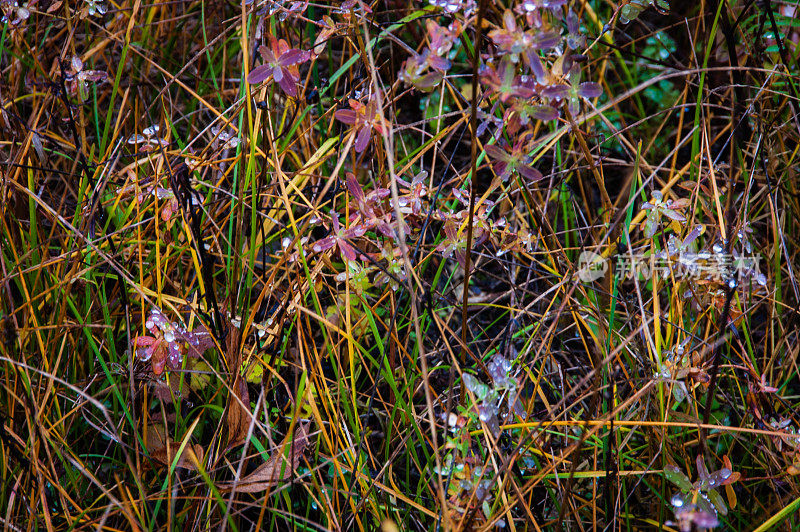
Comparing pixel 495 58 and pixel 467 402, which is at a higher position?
pixel 495 58

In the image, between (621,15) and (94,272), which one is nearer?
(621,15)

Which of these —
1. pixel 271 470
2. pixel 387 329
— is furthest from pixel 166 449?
pixel 387 329

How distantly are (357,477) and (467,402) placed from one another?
0.28 metres

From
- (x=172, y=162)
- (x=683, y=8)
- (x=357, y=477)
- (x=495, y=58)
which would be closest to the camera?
(x=495, y=58)

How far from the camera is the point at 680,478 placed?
3.76ft

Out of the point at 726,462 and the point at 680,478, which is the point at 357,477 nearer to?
the point at 680,478

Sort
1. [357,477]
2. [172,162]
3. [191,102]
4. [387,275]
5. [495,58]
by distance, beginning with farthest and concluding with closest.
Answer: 1. [191,102]
2. [172,162]
3. [387,275]
4. [357,477]
5. [495,58]

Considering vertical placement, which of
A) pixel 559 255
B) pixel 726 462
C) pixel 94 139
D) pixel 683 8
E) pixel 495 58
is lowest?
pixel 726 462

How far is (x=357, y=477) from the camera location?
4.04ft

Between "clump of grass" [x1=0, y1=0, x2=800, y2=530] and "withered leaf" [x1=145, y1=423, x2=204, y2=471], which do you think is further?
"withered leaf" [x1=145, y1=423, x2=204, y2=471]

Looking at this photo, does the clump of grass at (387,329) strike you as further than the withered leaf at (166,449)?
No

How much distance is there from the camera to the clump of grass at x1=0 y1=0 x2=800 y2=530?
45.6 inches

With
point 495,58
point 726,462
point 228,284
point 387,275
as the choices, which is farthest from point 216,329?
point 726,462

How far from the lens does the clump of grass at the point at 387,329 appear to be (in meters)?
1.16
